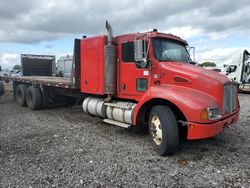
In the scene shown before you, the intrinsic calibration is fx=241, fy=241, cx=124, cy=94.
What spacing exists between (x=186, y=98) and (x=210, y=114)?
510mm

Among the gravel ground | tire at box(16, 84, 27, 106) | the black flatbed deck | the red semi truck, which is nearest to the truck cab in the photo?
the red semi truck

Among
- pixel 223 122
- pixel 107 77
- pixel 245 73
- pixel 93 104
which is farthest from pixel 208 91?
pixel 245 73

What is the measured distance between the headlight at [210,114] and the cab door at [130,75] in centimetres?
172

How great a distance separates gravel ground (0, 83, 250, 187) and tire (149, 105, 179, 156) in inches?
7.5

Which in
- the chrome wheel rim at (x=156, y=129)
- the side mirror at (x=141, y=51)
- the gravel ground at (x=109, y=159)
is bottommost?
the gravel ground at (x=109, y=159)

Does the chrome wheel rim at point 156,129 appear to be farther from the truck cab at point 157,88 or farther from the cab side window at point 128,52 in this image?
the cab side window at point 128,52

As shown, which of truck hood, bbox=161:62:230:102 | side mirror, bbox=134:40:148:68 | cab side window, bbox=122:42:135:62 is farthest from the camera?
cab side window, bbox=122:42:135:62

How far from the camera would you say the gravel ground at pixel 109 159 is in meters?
3.76

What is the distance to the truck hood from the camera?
15.2 feet

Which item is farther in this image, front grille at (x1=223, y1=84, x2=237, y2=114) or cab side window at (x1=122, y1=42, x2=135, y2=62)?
cab side window at (x1=122, y1=42, x2=135, y2=62)

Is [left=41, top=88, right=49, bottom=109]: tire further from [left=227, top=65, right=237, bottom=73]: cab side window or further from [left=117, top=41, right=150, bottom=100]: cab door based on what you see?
[left=227, top=65, right=237, bottom=73]: cab side window

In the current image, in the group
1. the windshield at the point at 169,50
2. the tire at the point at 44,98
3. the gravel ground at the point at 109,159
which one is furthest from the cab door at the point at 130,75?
the tire at the point at 44,98

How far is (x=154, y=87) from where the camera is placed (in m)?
5.22

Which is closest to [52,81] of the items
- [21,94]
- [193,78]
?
[21,94]
